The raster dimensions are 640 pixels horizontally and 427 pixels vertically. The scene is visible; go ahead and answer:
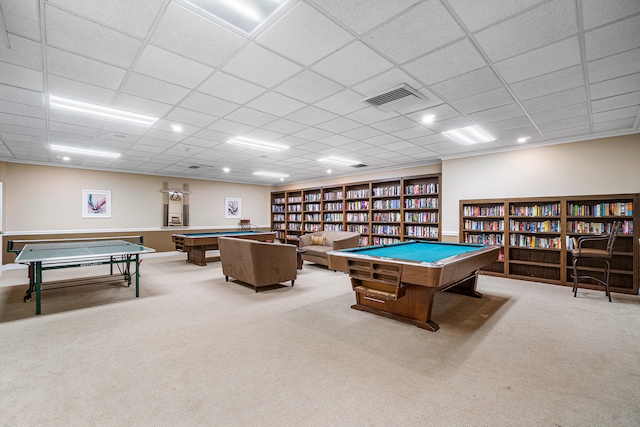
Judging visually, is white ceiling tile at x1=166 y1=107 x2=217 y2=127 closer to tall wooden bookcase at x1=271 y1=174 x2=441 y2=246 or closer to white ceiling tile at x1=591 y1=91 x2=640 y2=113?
white ceiling tile at x1=591 y1=91 x2=640 y2=113

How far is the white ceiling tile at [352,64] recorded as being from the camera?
253cm

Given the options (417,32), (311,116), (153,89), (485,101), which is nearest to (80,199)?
(153,89)

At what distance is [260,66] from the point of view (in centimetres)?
277

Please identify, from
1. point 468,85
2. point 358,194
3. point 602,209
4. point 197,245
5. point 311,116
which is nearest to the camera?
point 468,85

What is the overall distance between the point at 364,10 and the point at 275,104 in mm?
1915

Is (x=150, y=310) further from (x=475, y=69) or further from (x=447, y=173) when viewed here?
(x=447, y=173)

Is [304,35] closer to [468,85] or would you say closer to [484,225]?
[468,85]

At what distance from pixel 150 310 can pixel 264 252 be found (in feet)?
5.84

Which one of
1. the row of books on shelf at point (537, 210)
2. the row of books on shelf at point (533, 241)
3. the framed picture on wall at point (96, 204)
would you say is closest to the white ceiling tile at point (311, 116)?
the row of books on shelf at point (537, 210)

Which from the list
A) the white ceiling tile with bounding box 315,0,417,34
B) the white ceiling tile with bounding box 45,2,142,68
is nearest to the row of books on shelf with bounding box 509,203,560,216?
the white ceiling tile with bounding box 315,0,417,34

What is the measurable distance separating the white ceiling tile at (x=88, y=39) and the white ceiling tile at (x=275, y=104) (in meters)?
1.37

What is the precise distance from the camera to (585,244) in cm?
535

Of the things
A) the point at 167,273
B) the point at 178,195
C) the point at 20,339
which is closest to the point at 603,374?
the point at 20,339

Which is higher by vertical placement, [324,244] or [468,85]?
[468,85]
